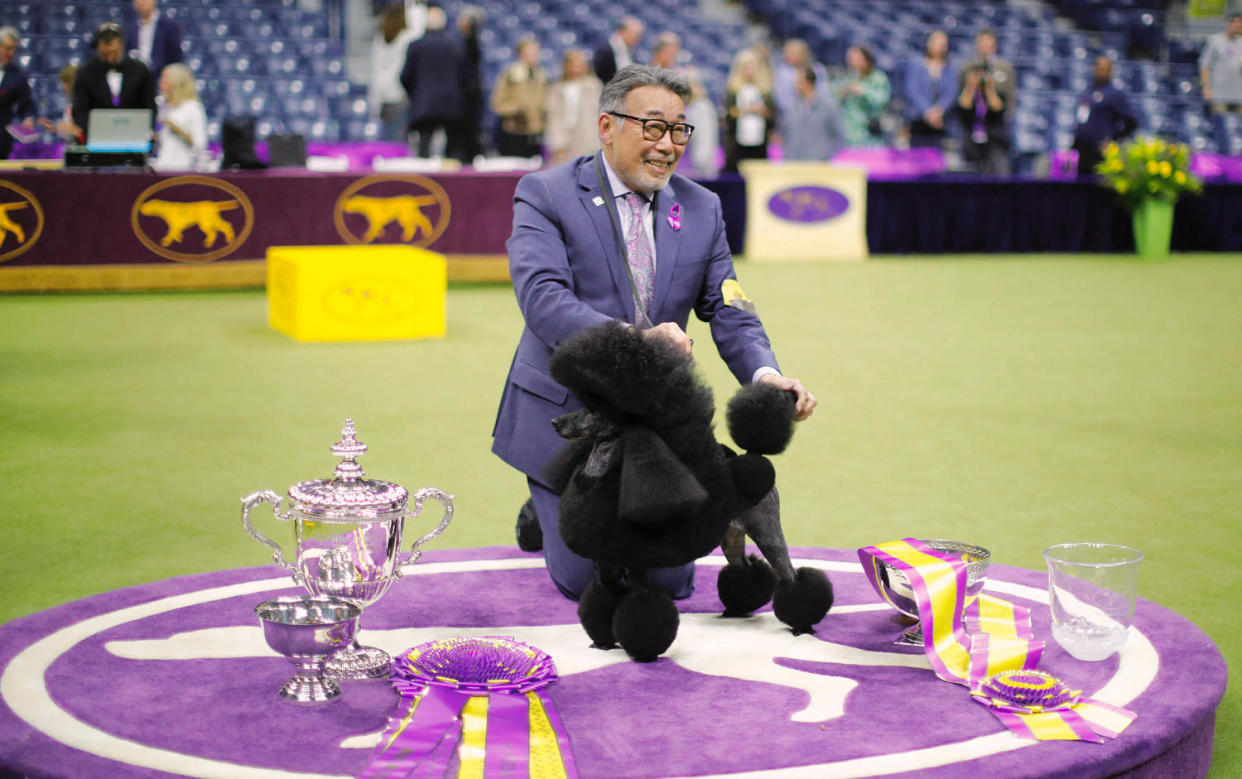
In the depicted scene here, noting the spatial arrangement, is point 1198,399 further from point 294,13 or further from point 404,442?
point 294,13

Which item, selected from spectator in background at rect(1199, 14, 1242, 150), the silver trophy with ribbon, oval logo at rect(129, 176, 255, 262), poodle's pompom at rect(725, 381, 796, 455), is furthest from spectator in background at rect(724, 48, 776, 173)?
the silver trophy with ribbon

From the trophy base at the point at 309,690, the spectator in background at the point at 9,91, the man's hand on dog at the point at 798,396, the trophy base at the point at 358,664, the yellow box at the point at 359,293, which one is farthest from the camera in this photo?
the spectator in background at the point at 9,91

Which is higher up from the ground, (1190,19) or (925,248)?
(1190,19)

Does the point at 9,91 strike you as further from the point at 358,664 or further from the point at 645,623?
the point at 645,623

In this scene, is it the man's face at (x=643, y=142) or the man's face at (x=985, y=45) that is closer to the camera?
the man's face at (x=643, y=142)

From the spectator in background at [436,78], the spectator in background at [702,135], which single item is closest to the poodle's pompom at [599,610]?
the spectator in background at [436,78]

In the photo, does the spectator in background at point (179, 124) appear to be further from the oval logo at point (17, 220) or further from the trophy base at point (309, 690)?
the trophy base at point (309, 690)

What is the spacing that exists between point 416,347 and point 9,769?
5.07 metres

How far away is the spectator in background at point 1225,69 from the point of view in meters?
15.1

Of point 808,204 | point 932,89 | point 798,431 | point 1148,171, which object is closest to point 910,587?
point 798,431

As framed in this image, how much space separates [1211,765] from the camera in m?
2.54

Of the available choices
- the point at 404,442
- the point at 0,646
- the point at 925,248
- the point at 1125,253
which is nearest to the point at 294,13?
the point at 925,248

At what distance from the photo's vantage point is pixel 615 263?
3066 mm

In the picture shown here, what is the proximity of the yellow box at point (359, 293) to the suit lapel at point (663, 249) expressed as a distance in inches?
170
